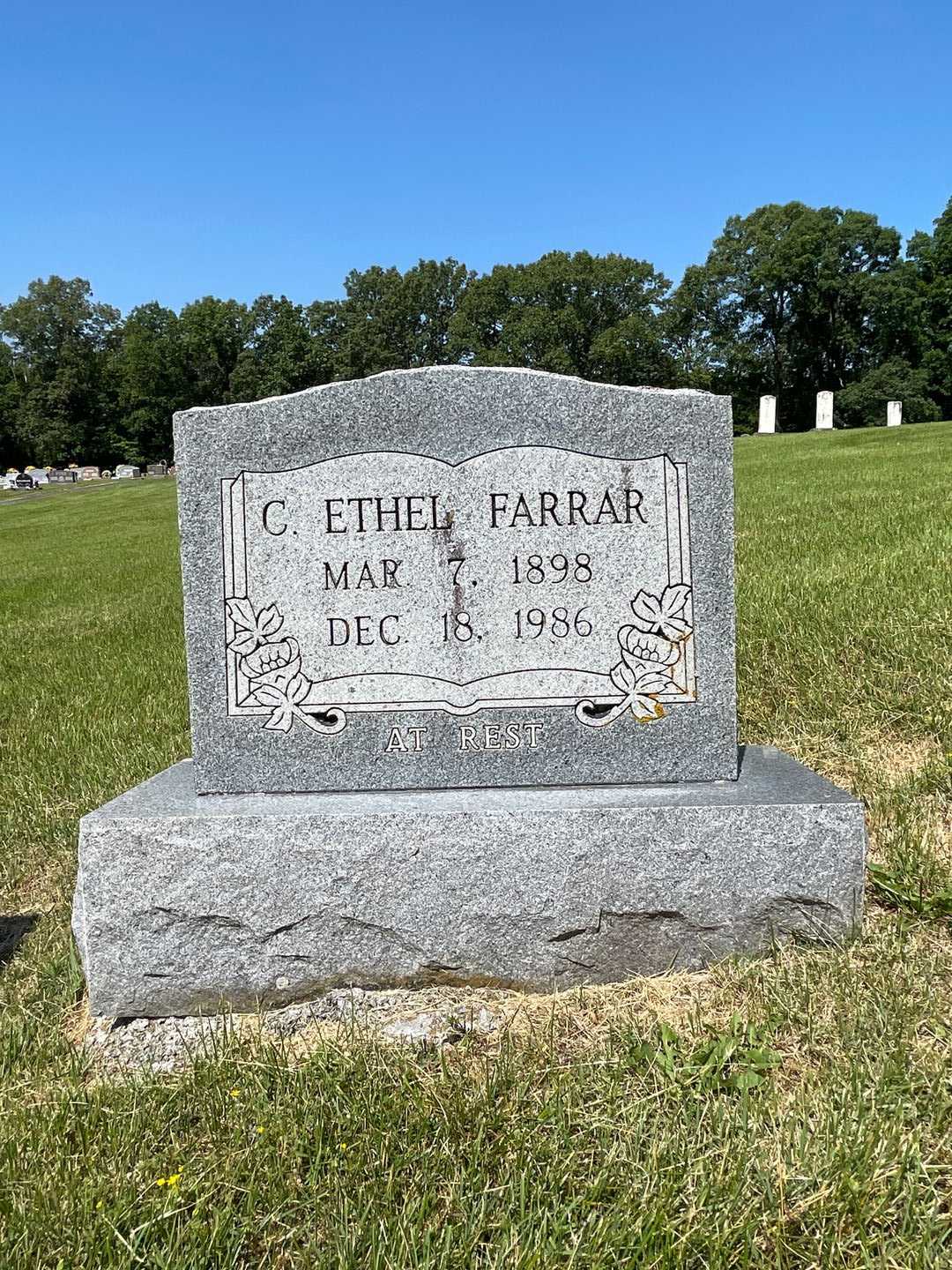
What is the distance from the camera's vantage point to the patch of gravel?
2412 millimetres

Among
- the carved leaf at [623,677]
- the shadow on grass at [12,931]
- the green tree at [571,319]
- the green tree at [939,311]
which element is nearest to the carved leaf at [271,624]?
the carved leaf at [623,677]

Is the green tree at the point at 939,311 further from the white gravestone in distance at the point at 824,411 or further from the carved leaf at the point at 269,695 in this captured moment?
the carved leaf at the point at 269,695

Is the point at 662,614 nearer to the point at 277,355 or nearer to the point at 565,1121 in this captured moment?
the point at 565,1121

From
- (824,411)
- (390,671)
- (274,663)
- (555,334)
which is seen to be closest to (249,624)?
(274,663)

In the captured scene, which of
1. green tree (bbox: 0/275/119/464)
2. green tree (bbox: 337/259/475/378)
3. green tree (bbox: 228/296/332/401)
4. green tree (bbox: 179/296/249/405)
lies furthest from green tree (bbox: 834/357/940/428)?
green tree (bbox: 0/275/119/464)

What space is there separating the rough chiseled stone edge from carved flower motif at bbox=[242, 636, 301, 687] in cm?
11

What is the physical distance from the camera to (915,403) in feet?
155

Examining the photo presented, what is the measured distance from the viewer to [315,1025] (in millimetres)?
2504

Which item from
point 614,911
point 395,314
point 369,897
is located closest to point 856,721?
point 614,911

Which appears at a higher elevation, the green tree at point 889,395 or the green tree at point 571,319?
the green tree at point 571,319

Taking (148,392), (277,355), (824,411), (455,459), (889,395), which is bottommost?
(455,459)

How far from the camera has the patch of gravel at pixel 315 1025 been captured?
95.0 inches

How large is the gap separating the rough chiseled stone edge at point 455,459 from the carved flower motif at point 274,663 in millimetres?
106

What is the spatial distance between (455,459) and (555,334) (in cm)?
5920
